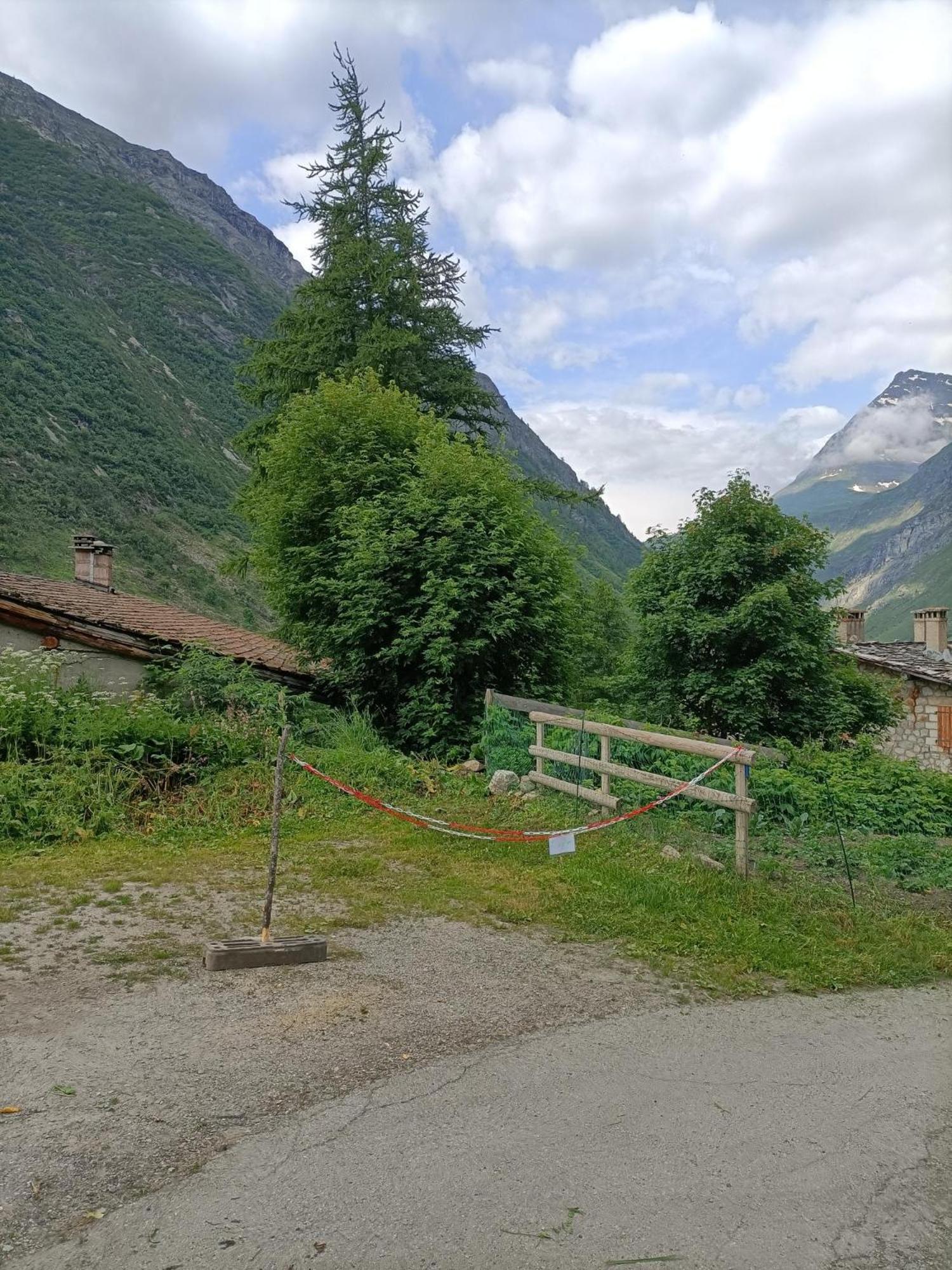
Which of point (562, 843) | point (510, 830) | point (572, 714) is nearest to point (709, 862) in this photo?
point (562, 843)

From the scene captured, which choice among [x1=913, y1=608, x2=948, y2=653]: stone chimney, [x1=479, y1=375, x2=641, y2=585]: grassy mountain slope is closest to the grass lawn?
[x1=913, y1=608, x2=948, y2=653]: stone chimney

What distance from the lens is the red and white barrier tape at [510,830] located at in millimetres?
7495

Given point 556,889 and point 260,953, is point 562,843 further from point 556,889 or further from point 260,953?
point 260,953

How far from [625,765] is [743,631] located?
8137mm

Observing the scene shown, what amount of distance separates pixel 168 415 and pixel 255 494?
4875 centimetres

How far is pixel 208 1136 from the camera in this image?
11.1 ft

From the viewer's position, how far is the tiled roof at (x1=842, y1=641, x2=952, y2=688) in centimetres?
2522

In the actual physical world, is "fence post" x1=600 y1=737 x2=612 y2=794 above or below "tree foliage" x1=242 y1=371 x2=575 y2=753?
below

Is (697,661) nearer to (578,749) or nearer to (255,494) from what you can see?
(578,749)

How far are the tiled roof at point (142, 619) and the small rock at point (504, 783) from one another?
20.6 feet

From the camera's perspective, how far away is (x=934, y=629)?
102 feet

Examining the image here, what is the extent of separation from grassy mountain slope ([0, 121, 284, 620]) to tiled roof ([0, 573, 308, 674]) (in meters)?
12.3

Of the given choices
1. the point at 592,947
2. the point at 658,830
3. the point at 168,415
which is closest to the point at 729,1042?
the point at 592,947

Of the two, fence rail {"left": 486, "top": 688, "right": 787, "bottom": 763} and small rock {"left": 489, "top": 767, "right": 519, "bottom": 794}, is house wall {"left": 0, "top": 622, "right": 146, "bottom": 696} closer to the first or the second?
fence rail {"left": 486, "top": 688, "right": 787, "bottom": 763}
